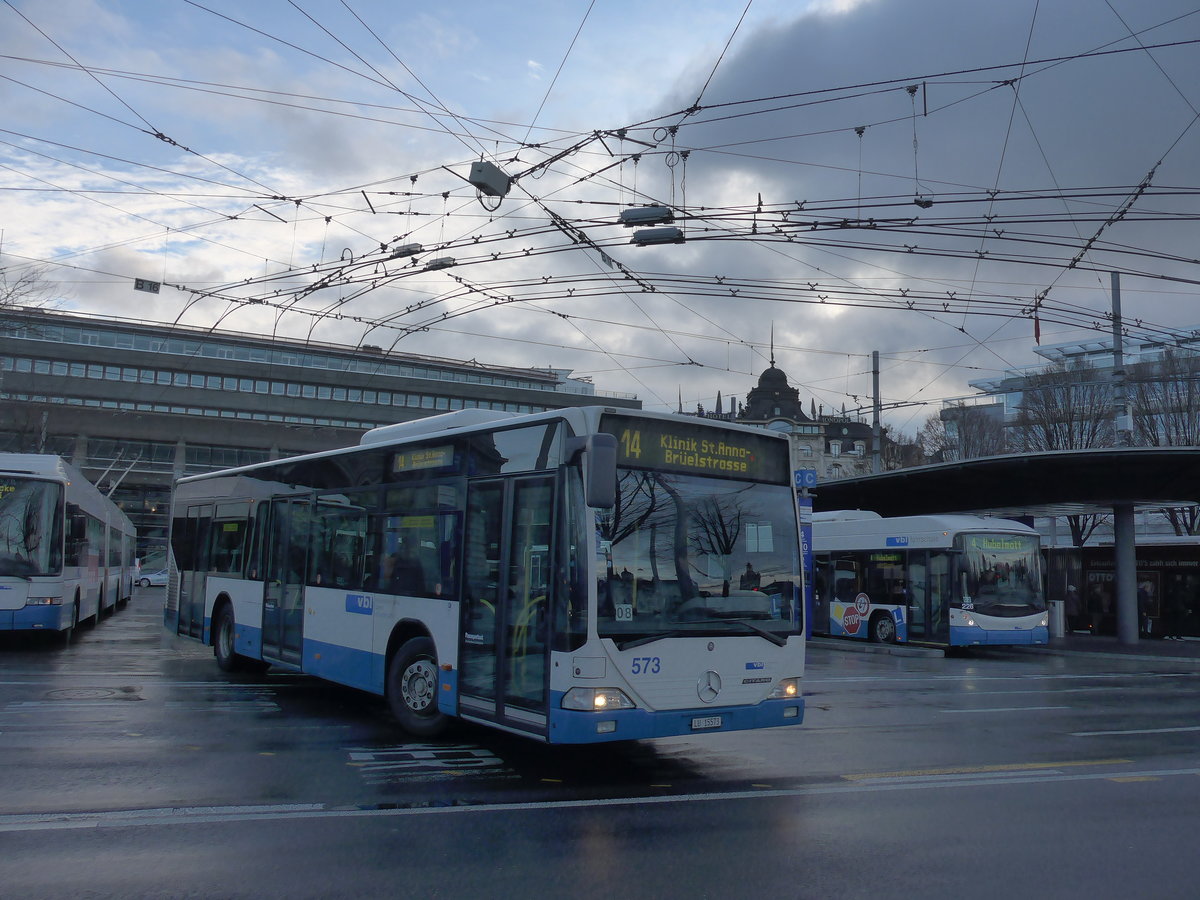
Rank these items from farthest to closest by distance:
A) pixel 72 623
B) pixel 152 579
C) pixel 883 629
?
1. pixel 152 579
2. pixel 883 629
3. pixel 72 623

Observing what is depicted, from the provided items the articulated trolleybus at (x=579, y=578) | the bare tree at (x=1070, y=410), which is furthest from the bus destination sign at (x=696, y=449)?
the bare tree at (x=1070, y=410)

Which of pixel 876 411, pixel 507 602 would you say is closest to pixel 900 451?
pixel 876 411

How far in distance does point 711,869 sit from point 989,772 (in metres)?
4.21

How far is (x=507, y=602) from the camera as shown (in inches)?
343

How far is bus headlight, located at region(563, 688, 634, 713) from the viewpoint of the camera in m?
7.79

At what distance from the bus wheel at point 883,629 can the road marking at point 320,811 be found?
685 inches

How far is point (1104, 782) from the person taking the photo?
8.67 meters

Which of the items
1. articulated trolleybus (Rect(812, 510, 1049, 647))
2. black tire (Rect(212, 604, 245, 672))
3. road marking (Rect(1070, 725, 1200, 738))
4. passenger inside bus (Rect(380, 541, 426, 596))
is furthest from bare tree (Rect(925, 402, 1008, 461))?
passenger inside bus (Rect(380, 541, 426, 596))

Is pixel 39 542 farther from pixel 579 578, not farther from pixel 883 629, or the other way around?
pixel 883 629

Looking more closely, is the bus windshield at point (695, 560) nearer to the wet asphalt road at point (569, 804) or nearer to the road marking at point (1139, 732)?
the wet asphalt road at point (569, 804)

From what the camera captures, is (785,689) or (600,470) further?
(785,689)

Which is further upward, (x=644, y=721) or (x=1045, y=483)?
(x=1045, y=483)

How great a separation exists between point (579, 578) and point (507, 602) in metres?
1.03

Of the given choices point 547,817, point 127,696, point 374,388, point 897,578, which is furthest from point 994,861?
point 374,388
